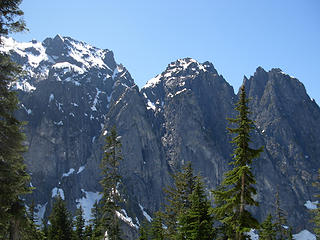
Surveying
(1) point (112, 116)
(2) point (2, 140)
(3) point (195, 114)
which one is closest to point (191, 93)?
(3) point (195, 114)

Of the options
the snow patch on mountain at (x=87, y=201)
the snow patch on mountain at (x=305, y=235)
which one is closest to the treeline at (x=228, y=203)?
the snow patch on mountain at (x=87, y=201)

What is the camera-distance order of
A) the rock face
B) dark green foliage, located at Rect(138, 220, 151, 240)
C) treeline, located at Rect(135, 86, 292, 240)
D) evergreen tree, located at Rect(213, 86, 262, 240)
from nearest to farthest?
evergreen tree, located at Rect(213, 86, 262, 240)
treeline, located at Rect(135, 86, 292, 240)
dark green foliage, located at Rect(138, 220, 151, 240)
the rock face

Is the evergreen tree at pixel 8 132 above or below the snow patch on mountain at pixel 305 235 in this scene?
below

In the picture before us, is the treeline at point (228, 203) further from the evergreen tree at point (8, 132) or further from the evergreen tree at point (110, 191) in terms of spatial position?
the evergreen tree at point (8, 132)

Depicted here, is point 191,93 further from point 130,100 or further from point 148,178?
point 148,178

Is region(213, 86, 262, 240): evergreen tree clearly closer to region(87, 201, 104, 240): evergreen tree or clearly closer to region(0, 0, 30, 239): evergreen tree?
region(0, 0, 30, 239): evergreen tree

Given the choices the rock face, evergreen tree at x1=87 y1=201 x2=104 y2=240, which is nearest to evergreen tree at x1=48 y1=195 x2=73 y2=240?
evergreen tree at x1=87 y1=201 x2=104 y2=240

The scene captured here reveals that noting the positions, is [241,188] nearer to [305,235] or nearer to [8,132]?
[8,132]

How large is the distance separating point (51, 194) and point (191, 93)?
10253cm

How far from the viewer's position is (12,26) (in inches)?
604

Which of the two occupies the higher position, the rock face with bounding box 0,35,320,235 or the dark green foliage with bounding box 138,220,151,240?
the rock face with bounding box 0,35,320,235

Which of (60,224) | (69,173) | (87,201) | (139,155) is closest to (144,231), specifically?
(60,224)

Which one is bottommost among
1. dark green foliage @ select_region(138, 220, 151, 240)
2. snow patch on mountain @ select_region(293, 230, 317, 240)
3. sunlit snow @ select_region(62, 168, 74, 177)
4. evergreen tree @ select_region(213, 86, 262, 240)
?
evergreen tree @ select_region(213, 86, 262, 240)

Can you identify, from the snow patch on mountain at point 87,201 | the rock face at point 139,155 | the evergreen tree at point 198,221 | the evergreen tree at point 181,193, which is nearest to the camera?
the evergreen tree at point 198,221
